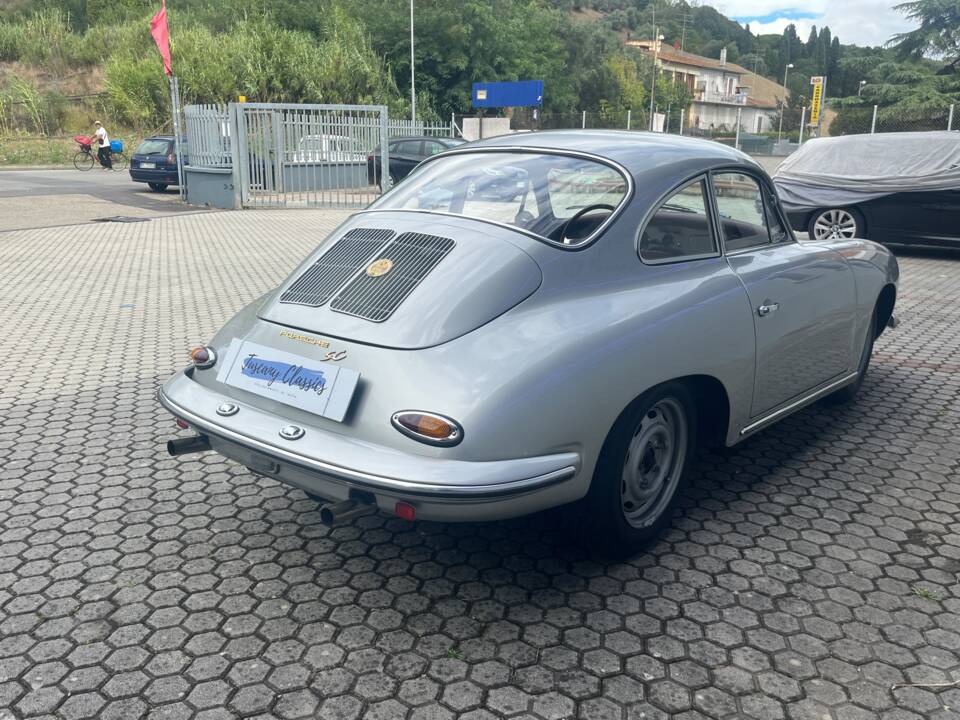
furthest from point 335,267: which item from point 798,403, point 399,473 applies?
point 798,403

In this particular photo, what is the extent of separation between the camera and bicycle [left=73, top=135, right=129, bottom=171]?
31188 mm

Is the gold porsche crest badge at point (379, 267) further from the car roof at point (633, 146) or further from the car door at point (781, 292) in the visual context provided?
the car door at point (781, 292)

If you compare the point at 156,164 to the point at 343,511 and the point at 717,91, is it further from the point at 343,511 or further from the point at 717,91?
the point at 717,91

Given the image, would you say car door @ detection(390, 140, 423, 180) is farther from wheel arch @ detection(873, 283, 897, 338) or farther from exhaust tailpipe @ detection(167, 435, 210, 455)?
exhaust tailpipe @ detection(167, 435, 210, 455)

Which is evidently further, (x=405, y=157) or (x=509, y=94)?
(x=509, y=94)

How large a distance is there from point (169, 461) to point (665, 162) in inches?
115

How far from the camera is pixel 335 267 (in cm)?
350

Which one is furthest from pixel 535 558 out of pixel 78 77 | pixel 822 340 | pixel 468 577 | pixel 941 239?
pixel 78 77

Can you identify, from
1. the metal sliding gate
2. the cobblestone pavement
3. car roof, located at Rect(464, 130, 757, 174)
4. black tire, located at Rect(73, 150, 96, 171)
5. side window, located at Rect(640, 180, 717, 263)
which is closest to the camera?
the cobblestone pavement

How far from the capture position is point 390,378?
2.86 m

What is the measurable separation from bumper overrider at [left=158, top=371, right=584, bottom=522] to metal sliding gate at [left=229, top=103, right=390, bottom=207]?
51.2 feet

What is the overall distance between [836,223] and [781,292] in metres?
8.71

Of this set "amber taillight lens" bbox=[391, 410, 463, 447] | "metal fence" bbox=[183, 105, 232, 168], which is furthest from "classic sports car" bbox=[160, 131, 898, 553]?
"metal fence" bbox=[183, 105, 232, 168]

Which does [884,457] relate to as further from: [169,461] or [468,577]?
[169,461]
